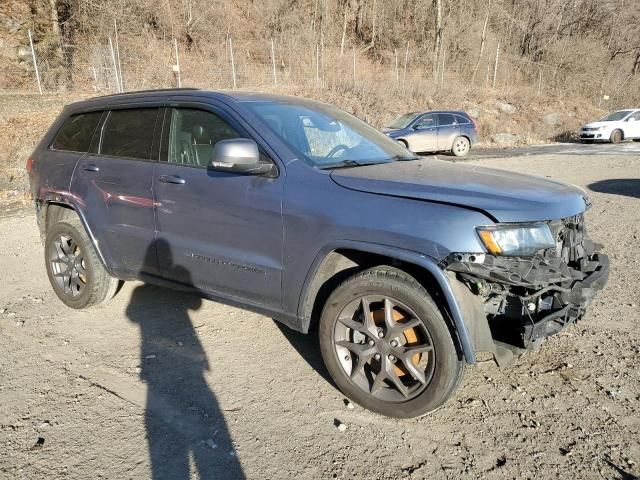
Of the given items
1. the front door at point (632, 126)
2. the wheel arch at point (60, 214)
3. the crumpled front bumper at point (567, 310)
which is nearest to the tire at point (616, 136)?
the front door at point (632, 126)

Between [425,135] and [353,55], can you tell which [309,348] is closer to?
[425,135]

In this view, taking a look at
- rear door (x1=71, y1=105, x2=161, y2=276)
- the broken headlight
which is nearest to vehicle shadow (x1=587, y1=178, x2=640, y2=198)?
the broken headlight

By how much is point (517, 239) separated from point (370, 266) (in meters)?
0.84

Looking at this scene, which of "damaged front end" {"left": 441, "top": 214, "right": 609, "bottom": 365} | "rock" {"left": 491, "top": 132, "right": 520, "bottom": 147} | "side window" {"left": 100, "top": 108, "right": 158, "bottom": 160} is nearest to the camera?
"damaged front end" {"left": 441, "top": 214, "right": 609, "bottom": 365}

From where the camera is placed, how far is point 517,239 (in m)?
2.42

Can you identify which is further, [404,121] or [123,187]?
[404,121]

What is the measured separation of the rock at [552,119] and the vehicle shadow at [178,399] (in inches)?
1154

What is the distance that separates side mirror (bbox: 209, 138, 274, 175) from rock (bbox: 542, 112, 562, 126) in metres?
29.7

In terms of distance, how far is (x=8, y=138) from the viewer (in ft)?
42.6

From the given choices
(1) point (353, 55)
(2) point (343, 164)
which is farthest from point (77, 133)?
(1) point (353, 55)

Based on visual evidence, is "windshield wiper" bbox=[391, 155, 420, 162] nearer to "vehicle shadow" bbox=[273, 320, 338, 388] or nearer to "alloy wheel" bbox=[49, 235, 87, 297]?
"vehicle shadow" bbox=[273, 320, 338, 388]

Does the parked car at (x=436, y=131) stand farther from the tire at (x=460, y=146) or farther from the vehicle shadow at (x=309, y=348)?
the vehicle shadow at (x=309, y=348)

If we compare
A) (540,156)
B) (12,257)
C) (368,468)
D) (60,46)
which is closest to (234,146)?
(368,468)

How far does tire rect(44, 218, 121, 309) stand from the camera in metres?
4.11
